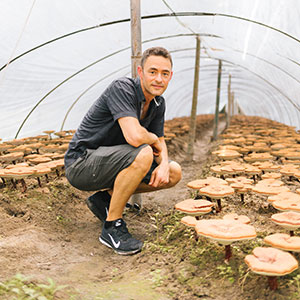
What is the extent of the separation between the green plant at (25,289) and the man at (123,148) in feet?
3.51

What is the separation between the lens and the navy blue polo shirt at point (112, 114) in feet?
10.5

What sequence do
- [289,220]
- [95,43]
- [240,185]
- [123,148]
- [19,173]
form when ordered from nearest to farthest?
[289,220]
[123,148]
[240,185]
[19,173]
[95,43]

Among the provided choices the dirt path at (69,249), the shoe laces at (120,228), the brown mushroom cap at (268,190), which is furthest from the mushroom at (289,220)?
the shoe laces at (120,228)

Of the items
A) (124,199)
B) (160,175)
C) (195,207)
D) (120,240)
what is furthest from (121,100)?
(120,240)

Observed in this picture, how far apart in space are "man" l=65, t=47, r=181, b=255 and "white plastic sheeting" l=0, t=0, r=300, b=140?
2.18 meters

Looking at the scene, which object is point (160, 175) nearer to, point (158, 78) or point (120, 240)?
point (120, 240)

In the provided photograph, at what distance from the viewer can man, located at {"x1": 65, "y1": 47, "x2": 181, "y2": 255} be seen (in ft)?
10.3

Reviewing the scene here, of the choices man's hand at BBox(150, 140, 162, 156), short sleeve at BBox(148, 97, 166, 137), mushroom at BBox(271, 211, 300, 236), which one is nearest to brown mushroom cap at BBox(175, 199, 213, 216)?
mushroom at BBox(271, 211, 300, 236)

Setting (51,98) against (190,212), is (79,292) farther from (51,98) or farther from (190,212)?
(51,98)

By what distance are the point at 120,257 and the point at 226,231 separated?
1.28 meters

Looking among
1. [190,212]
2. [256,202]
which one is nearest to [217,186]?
[190,212]

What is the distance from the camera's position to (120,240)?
3.19m

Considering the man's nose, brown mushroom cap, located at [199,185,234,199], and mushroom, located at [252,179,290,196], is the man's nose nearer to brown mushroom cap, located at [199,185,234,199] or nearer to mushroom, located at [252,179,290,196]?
brown mushroom cap, located at [199,185,234,199]

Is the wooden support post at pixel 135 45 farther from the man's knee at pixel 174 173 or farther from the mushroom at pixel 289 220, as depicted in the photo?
the mushroom at pixel 289 220
